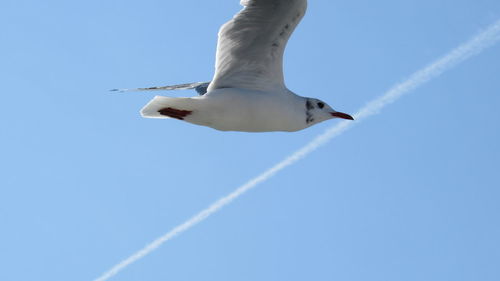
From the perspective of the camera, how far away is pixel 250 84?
14070 mm

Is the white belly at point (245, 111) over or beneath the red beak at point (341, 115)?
beneath

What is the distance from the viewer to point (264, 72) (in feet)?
46.1

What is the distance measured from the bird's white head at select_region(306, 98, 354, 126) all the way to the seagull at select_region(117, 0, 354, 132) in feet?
0.18

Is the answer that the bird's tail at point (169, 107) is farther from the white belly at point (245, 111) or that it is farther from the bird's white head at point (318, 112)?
the bird's white head at point (318, 112)

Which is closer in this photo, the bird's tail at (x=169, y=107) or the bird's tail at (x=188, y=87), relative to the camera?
the bird's tail at (x=169, y=107)

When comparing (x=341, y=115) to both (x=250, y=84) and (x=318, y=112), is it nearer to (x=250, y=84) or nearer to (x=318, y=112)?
(x=318, y=112)

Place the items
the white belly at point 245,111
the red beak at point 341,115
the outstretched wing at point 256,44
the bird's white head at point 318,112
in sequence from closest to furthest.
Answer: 1. the outstretched wing at point 256,44
2. the white belly at point 245,111
3. the bird's white head at point 318,112
4. the red beak at point 341,115

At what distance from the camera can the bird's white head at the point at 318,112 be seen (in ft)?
47.5

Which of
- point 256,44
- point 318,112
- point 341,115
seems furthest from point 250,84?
point 341,115

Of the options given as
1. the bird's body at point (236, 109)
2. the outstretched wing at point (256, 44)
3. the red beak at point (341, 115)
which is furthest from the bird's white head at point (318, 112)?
the outstretched wing at point (256, 44)

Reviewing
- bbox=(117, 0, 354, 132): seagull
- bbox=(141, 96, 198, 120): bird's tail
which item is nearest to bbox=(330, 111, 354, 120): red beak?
bbox=(117, 0, 354, 132): seagull

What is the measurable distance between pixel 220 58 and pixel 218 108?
74 cm

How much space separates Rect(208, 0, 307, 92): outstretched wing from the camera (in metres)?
13.5

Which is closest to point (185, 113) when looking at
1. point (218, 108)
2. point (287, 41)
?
point (218, 108)
